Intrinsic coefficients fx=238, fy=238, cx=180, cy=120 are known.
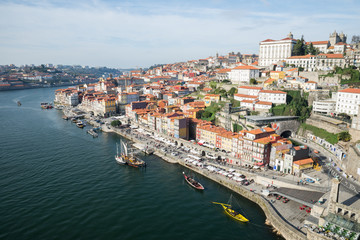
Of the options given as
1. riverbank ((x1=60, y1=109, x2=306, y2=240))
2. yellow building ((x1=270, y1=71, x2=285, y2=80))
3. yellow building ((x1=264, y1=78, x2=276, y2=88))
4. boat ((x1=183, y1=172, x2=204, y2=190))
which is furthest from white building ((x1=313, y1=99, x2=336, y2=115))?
boat ((x1=183, y1=172, x2=204, y2=190))

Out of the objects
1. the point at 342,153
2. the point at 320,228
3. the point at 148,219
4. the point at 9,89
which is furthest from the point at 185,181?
the point at 9,89

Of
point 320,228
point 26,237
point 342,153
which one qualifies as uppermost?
point 342,153

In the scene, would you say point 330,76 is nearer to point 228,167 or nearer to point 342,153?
point 342,153

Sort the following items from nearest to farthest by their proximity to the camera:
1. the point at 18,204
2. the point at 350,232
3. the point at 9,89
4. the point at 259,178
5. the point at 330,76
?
the point at 350,232
the point at 18,204
the point at 259,178
the point at 330,76
the point at 9,89

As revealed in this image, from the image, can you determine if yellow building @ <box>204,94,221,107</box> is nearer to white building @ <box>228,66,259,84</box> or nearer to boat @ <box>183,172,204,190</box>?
white building @ <box>228,66,259,84</box>

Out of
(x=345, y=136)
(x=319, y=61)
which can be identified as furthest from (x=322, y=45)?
(x=345, y=136)

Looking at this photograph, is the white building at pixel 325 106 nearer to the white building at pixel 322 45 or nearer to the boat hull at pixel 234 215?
the boat hull at pixel 234 215
